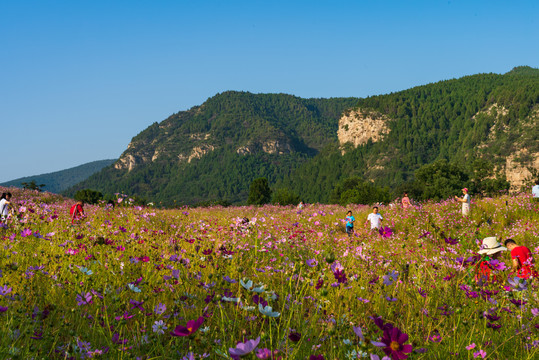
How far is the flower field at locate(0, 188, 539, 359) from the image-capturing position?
2076 mm

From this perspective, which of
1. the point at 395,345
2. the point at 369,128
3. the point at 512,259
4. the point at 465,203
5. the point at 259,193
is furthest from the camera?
the point at 369,128

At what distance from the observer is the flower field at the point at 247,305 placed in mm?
2076

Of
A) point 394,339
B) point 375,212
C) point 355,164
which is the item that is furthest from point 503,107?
point 394,339

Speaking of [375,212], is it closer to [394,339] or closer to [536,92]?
[394,339]

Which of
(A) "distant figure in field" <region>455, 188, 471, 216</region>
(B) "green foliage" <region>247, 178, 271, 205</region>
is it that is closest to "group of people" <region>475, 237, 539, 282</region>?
(A) "distant figure in field" <region>455, 188, 471, 216</region>

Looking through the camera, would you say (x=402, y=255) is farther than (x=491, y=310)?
Yes

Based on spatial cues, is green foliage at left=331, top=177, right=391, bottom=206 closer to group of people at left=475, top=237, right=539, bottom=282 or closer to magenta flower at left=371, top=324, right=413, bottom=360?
group of people at left=475, top=237, right=539, bottom=282

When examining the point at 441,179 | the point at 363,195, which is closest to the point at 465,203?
the point at 363,195

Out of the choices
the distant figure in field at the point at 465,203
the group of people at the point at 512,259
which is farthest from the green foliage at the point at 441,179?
the group of people at the point at 512,259

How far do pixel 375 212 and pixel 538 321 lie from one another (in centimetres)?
817

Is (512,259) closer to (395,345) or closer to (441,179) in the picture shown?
(395,345)

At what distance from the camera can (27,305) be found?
9.48ft

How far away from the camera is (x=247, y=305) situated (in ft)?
Answer: 7.04

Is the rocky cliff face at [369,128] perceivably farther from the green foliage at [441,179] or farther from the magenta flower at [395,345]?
the magenta flower at [395,345]
